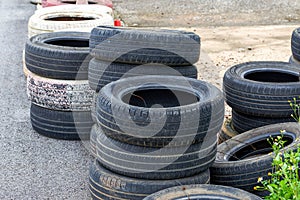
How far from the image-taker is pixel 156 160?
14.3 ft

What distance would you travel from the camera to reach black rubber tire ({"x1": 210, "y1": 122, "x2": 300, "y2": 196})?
4621mm

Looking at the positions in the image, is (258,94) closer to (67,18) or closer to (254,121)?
(254,121)

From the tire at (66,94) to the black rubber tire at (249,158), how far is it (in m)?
1.84

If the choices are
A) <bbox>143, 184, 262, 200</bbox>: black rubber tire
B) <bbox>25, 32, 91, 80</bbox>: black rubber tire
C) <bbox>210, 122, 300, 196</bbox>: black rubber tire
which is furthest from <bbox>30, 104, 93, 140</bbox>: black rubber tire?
<bbox>143, 184, 262, 200</bbox>: black rubber tire

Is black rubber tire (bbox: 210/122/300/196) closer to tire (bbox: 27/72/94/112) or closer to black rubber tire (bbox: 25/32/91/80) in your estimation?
tire (bbox: 27/72/94/112)

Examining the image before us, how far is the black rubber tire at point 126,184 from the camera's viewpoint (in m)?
4.41

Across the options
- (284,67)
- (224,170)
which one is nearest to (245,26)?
(284,67)

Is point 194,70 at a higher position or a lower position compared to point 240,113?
→ higher

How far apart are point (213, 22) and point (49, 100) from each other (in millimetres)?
8021

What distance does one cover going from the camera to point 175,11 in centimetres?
1549

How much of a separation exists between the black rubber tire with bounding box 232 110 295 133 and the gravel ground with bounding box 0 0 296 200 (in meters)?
1.61

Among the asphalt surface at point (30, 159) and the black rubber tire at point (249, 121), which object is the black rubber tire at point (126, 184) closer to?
the asphalt surface at point (30, 159)

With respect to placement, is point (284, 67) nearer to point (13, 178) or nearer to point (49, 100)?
point (49, 100)

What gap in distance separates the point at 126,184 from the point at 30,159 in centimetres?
190
